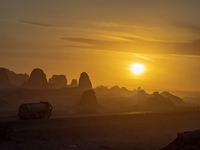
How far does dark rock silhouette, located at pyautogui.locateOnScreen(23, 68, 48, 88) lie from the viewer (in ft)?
582

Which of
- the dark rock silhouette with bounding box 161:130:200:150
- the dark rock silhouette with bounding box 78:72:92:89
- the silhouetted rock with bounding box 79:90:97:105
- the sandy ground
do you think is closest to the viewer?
the dark rock silhouette with bounding box 161:130:200:150

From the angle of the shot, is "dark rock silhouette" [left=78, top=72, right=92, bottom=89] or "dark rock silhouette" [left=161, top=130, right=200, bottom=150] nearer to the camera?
"dark rock silhouette" [left=161, top=130, right=200, bottom=150]

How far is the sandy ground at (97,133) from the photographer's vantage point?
4388 centimetres

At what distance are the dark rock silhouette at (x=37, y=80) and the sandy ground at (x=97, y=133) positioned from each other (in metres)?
112

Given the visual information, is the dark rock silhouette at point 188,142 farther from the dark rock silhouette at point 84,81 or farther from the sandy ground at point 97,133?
the dark rock silhouette at point 84,81

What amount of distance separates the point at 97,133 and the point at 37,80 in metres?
129

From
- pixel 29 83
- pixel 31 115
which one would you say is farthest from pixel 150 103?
pixel 31 115

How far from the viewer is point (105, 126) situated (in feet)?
189

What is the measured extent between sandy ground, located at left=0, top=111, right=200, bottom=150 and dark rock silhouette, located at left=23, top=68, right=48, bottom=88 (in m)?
112

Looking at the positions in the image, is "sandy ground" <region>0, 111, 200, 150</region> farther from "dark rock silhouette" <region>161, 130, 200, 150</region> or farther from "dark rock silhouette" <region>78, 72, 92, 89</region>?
"dark rock silhouette" <region>78, 72, 92, 89</region>

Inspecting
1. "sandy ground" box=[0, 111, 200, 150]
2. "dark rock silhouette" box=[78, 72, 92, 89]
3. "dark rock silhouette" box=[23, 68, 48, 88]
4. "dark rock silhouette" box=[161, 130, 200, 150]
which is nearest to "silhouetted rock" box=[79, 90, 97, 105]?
"sandy ground" box=[0, 111, 200, 150]

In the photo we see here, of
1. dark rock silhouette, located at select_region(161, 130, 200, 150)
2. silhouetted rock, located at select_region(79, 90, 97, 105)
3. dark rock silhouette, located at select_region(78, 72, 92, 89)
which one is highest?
dark rock silhouette, located at select_region(78, 72, 92, 89)

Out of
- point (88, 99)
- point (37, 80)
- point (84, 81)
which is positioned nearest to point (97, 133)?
point (88, 99)

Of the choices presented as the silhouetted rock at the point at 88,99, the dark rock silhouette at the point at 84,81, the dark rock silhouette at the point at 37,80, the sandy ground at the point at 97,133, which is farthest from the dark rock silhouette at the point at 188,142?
the dark rock silhouette at the point at 37,80
